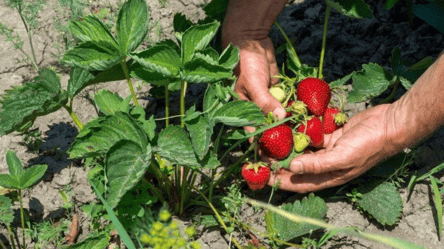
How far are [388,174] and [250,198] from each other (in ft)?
2.06

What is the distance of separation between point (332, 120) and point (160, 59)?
929 mm

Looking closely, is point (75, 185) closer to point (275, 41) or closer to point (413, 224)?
point (275, 41)

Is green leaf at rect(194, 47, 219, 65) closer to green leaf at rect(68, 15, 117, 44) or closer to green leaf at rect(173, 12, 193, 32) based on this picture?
green leaf at rect(68, 15, 117, 44)

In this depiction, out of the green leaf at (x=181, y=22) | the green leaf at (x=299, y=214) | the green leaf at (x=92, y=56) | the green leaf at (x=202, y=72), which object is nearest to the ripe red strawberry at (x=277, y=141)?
the green leaf at (x=299, y=214)

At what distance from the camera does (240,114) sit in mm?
1583

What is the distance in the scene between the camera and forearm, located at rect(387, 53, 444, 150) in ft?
5.75

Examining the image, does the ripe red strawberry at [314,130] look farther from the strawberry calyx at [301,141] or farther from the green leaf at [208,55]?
the green leaf at [208,55]

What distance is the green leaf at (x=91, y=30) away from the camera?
1.56 meters

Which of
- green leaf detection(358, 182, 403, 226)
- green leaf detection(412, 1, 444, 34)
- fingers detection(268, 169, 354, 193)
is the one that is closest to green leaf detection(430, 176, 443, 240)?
green leaf detection(358, 182, 403, 226)

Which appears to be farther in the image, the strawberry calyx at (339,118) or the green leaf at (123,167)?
the strawberry calyx at (339,118)

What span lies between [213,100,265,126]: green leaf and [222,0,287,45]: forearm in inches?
23.7

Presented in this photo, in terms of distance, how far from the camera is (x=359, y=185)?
2078mm

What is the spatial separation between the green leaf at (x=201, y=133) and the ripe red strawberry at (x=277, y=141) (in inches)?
14.5

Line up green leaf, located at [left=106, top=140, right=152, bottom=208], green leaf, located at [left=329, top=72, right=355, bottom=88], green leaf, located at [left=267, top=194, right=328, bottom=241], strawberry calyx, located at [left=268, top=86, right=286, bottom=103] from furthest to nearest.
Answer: green leaf, located at [left=329, top=72, right=355, bottom=88]
strawberry calyx, located at [left=268, top=86, right=286, bottom=103]
green leaf, located at [left=267, top=194, right=328, bottom=241]
green leaf, located at [left=106, top=140, right=152, bottom=208]
